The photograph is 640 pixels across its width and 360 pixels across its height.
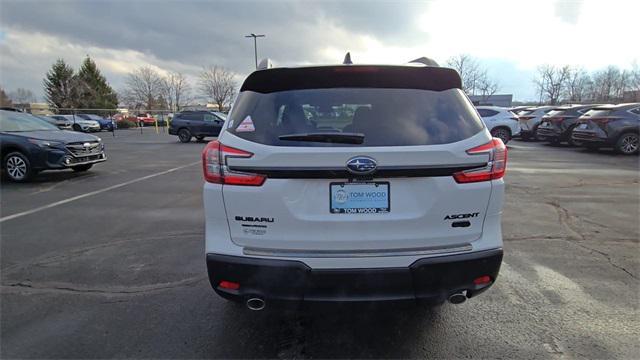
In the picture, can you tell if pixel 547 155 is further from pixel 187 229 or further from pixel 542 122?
pixel 187 229

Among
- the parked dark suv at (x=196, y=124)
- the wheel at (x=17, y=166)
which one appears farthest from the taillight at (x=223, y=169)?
the parked dark suv at (x=196, y=124)

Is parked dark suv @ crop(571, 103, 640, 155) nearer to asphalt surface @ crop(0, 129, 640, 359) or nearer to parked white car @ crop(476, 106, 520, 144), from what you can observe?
parked white car @ crop(476, 106, 520, 144)

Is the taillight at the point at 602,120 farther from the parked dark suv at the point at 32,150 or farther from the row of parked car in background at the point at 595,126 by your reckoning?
the parked dark suv at the point at 32,150

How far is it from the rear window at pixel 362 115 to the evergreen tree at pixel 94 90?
6422 centimetres

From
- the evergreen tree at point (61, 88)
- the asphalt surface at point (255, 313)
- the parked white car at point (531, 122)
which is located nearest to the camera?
the asphalt surface at point (255, 313)

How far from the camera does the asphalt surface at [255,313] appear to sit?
2.66 metres

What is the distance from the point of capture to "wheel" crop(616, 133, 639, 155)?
A: 13266 mm

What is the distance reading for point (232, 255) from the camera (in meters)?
2.33

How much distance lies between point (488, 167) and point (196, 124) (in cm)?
2138

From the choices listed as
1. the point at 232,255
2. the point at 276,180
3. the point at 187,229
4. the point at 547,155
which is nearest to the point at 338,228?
the point at 276,180

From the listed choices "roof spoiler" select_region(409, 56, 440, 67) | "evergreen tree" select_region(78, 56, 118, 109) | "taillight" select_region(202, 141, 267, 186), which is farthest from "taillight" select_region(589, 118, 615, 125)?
"evergreen tree" select_region(78, 56, 118, 109)

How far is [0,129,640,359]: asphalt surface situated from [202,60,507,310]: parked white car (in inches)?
11.2

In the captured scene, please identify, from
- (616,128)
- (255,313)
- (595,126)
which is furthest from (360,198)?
(595,126)

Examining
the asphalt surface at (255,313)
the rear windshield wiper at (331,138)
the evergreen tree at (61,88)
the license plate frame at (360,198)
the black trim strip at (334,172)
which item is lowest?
the asphalt surface at (255,313)
